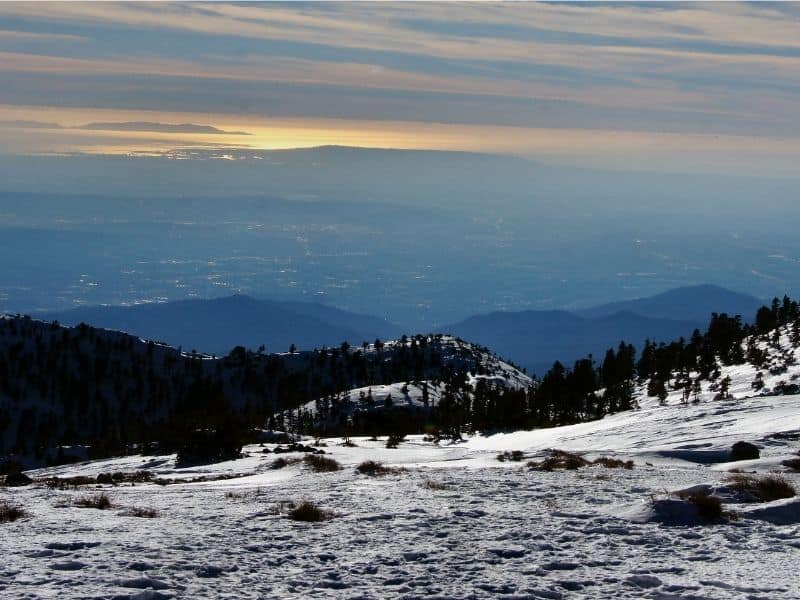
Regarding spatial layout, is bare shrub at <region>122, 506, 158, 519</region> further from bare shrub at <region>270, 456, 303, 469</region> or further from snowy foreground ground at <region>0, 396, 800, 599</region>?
bare shrub at <region>270, 456, 303, 469</region>

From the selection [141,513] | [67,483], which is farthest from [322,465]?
[141,513]

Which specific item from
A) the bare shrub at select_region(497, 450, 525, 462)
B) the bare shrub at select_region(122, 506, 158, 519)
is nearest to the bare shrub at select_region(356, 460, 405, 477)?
the bare shrub at select_region(497, 450, 525, 462)

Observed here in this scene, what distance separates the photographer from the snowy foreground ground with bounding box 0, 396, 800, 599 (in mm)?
11844

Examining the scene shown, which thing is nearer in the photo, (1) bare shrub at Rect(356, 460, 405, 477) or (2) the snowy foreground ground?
(2) the snowy foreground ground

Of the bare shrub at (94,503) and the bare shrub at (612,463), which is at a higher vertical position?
the bare shrub at (94,503)

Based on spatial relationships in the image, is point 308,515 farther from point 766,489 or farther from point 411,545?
point 766,489

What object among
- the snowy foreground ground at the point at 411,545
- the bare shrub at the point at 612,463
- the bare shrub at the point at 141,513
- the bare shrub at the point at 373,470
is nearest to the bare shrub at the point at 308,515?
the snowy foreground ground at the point at 411,545

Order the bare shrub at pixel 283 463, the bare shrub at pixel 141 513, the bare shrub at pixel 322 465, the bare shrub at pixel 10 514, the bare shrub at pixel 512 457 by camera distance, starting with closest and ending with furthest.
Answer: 1. the bare shrub at pixel 10 514
2. the bare shrub at pixel 141 513
3. the bare shrub at pixel 322 465
4. the bare shrub at pixel 512 457
5. the bare shrub at pixel 283 463

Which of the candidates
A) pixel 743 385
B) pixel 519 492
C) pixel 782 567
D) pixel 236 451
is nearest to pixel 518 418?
pixel 743 385

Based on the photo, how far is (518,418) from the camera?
95812 mm

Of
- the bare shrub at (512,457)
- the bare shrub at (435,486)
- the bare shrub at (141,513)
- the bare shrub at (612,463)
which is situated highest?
the bare shrub at (141,513)

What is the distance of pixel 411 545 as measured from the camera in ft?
47.4

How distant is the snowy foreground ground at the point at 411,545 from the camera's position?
1184 centimetres

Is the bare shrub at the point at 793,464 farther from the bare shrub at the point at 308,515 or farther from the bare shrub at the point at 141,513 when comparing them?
the bare shrub at the point at 141,513
